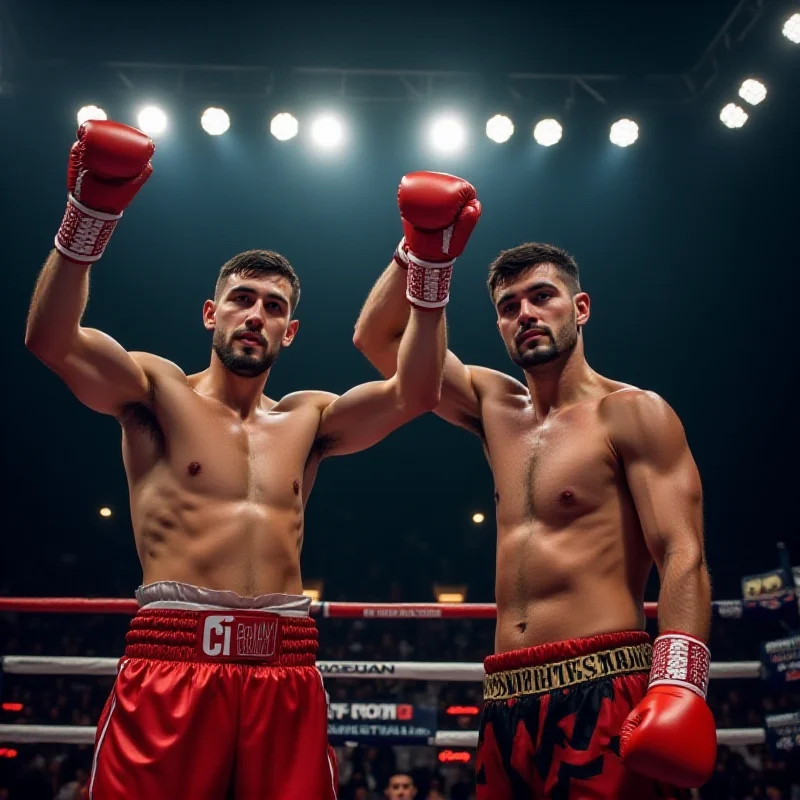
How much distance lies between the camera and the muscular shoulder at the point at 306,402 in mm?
2635

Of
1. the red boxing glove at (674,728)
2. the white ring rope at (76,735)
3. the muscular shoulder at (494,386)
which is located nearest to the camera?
the red boxing glove at (674,728)

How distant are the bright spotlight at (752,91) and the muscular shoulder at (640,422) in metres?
4.53

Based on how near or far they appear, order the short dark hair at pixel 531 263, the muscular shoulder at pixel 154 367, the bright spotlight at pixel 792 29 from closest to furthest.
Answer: the muscular shoulder at pixel 154 367, the short dark hair at pixel 531 263, the bright spotlight at pixel 792 29

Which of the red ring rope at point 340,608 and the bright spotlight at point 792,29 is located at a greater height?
the bright spotlight at point 792,29

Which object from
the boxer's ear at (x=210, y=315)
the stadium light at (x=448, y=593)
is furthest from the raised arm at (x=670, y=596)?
the stadium light at (x=448, y=593)

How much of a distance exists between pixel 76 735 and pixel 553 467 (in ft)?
7.82

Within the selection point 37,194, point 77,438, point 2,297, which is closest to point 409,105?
point 37,194

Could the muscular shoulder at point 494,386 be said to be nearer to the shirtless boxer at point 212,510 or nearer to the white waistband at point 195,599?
→ the shirtless boxer at point 212,510

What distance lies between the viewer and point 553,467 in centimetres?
235

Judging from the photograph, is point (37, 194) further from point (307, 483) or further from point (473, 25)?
point (307, 483)

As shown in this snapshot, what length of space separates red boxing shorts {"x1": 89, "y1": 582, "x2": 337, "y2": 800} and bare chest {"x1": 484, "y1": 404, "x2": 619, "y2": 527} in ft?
2.37

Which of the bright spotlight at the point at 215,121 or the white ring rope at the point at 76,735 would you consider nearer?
the white ring rope at the point at 76,735

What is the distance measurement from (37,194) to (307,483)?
535cm

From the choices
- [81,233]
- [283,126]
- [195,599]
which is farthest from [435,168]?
[195,599]
